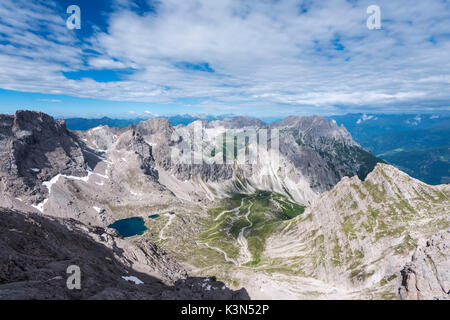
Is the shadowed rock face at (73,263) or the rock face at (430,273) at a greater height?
the shadowed rock face at (73,263)

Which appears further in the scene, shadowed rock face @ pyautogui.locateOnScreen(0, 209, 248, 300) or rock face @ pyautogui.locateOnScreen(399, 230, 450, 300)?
rock face @ pyautogui.locateOnScreen(399, 230, 450, 300)

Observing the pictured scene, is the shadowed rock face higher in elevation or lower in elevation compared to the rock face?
higher

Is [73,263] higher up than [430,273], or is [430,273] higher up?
[73,263]

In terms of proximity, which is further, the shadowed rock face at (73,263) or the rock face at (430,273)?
the rock face at (430,273)
